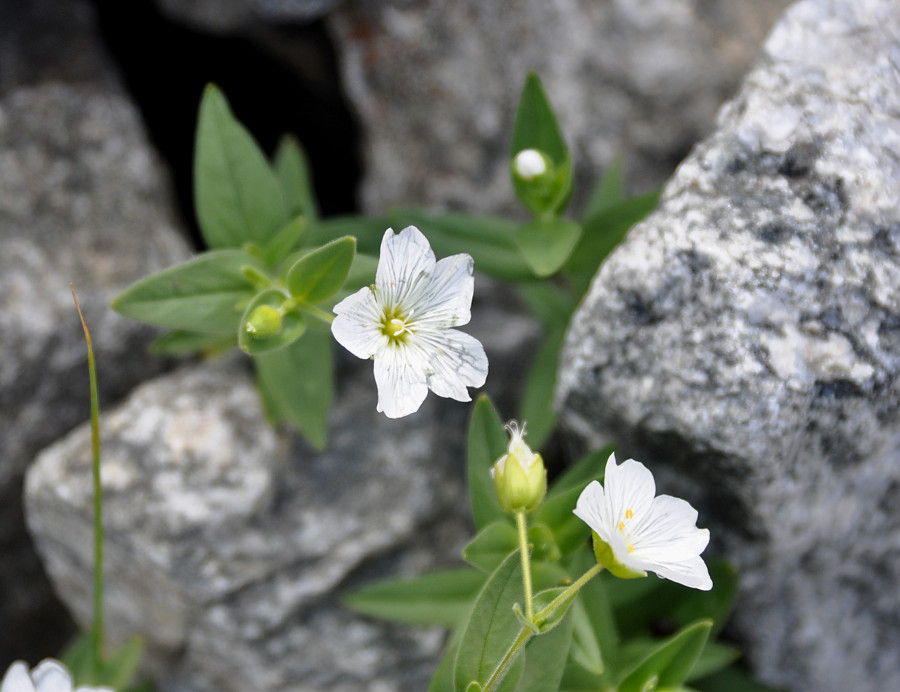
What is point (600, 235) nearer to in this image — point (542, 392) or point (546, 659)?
point (542, 392)

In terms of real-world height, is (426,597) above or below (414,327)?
below

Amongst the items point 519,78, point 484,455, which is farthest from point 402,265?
point 519,78

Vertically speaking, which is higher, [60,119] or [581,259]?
[60,119]

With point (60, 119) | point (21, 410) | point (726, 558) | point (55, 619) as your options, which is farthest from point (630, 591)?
point (60, 119)

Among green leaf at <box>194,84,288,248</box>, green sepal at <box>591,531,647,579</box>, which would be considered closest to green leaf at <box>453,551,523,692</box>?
green sepal at <box>591,531,647,579</box>

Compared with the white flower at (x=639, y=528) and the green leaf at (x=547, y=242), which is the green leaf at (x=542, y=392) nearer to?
the green leaf at (x=547, y=242)

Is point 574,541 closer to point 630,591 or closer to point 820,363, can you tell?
point 630,591

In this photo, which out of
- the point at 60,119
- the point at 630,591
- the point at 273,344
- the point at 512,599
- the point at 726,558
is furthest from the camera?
the point at 60,119
